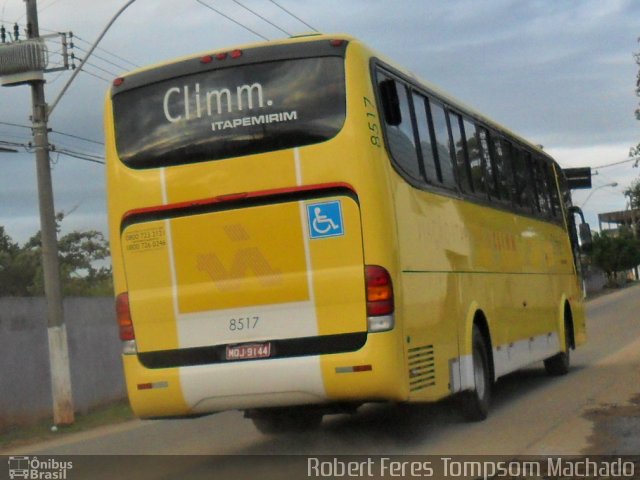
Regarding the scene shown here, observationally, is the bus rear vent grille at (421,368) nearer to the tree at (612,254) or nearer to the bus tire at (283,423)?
the bus tire at (283,423)

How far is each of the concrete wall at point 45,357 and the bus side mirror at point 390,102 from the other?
8963 millimetres

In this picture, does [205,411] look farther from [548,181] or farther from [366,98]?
[548,181]

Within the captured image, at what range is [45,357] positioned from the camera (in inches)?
722

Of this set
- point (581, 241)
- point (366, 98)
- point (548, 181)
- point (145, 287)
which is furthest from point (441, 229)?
point (581, 241)

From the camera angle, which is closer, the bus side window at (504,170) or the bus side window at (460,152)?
the bus side window at (460,152)

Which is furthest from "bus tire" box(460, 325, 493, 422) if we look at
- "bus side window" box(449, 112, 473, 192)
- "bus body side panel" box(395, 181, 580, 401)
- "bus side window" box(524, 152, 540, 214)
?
"bus side window" box(524, 152, 540, 214)

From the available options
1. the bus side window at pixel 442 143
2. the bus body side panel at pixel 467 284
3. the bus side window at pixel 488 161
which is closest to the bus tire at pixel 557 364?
the bus body side panel at pixel 467 284

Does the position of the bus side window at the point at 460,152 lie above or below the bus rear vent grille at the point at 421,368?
above

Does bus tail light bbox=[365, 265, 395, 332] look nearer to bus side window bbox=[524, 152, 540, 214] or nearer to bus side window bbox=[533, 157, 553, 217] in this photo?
bus side window bbox=[524, 152, 540, 214]

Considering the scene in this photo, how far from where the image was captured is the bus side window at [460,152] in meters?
13.1

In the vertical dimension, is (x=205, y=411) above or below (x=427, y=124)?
below

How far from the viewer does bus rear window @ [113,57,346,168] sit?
1003 cm

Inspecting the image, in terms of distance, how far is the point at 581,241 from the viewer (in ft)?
66.1

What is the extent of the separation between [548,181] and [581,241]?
188 cm
